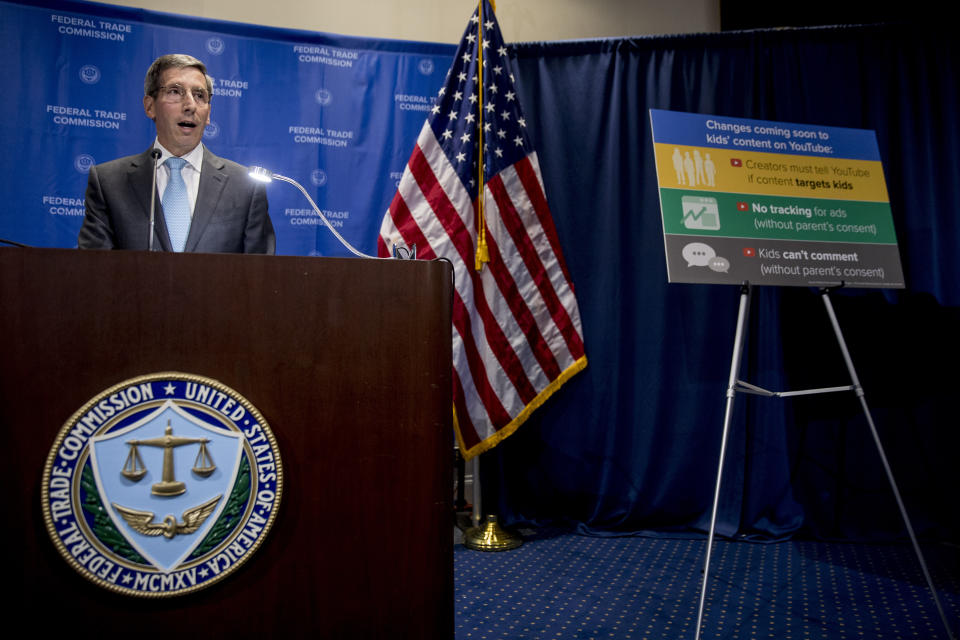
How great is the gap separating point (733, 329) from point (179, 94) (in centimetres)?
260

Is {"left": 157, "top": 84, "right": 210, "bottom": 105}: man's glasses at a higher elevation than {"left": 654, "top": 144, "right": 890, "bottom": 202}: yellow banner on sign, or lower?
higher

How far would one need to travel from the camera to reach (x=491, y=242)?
280 centimetres

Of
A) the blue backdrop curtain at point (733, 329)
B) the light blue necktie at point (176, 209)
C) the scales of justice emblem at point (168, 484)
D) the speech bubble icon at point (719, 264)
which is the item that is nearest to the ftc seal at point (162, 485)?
the scales of justice emblem at point (168, 484)

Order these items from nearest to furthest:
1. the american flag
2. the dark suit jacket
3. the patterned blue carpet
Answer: the patterned blue carpet < the dark suit jacket < the american flag

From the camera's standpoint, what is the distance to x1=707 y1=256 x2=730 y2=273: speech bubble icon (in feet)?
6.79

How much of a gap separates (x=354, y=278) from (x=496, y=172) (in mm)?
1909

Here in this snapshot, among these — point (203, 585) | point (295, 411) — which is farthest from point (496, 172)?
point (203, 585)

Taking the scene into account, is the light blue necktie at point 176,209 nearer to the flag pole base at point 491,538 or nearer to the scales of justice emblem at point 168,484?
the scales of justice emblem at point 168,484

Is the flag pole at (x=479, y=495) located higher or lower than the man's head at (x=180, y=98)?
lower

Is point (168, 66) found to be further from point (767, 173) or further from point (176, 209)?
point (767, 173)

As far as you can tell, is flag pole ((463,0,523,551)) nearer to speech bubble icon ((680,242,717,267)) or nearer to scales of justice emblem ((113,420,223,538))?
speech bubble icon ((680,242,717,267))

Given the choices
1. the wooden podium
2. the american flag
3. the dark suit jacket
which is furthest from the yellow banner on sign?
the dark suit jacket

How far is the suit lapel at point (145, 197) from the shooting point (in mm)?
2160

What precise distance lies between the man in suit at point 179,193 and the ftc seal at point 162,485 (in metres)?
1.38
